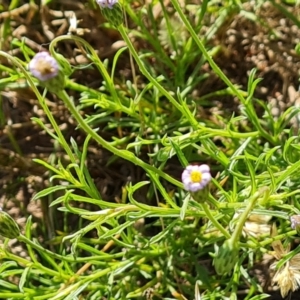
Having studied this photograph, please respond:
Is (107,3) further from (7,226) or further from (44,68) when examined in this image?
(7,226)

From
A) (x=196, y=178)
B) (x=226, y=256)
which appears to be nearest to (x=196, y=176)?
(x=196, y=178)

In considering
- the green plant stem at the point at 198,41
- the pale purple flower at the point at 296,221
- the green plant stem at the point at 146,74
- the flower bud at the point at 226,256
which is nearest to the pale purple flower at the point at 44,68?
the green plant stem at the point at 146,74

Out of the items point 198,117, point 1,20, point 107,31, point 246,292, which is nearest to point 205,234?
point 246,292

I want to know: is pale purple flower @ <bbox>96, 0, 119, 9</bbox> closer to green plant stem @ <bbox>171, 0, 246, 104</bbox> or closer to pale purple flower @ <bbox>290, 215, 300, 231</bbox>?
green plant stem @ <bbox>171, 0, 246, 104</bbox>

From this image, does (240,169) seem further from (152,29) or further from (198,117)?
(152,29)

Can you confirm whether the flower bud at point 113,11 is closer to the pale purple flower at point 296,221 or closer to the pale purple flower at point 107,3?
the pale purple flower at point 107,3
